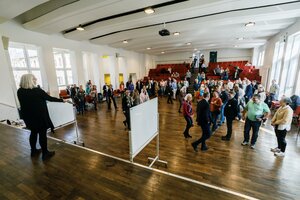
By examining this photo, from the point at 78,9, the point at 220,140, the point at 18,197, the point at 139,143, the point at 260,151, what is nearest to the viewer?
the point at 18,197

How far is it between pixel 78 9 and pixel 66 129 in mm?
3929

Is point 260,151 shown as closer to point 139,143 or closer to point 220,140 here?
point 220,140

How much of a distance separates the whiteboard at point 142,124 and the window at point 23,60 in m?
7.04

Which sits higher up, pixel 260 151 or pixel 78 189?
pixel 78 189

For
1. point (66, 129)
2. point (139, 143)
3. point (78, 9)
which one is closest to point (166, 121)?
point (139, 143)

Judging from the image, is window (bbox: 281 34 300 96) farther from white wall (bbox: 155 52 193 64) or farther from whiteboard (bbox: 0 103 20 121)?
whiteboard (bbox: 0 103 20 121)

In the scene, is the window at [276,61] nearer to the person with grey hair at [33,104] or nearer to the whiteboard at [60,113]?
the whiteboard at [60,113]

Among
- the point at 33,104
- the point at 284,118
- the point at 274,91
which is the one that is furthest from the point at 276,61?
the point at 33,104

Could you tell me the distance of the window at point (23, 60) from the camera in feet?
21.5

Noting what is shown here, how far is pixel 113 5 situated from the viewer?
3721 mm

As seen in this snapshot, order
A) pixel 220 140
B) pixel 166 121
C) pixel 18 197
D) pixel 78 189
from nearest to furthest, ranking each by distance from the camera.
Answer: pixel 18 197 → pixel 78 189 → pixel 220 140 → pixel 166 121

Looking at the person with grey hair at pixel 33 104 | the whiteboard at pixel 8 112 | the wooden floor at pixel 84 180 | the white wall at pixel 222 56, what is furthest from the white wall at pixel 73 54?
the white wall at pixel 222 56

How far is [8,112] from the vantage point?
207 inches

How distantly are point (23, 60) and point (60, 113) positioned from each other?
5385mm
